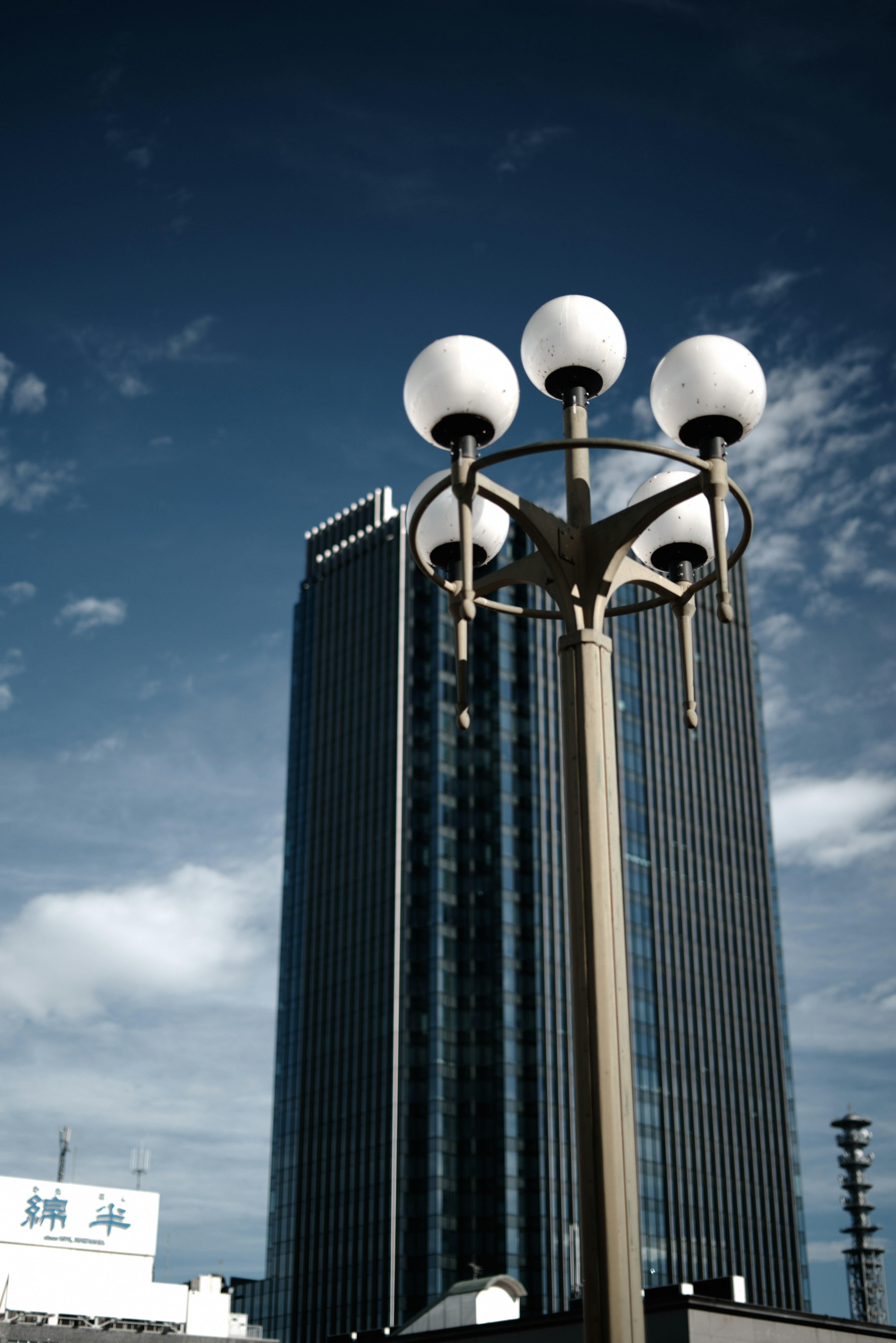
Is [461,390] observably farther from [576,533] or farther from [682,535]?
[682,535]

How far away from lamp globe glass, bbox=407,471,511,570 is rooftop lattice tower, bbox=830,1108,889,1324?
444 feet

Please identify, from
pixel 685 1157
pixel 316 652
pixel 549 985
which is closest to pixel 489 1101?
pixel 549 985

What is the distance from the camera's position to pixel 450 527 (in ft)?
33.4

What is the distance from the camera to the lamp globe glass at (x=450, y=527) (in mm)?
10109

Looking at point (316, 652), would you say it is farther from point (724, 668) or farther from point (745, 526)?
point (745, 526)

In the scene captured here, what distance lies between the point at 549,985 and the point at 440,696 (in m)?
22.8

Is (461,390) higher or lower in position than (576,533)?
higher

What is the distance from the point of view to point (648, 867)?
347 ft

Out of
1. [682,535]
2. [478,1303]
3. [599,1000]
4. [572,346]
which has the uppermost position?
[572,346]

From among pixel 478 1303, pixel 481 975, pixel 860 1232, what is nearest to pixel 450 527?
pixel 478 1303

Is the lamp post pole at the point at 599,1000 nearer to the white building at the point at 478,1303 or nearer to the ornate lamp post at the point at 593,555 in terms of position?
the ornate lamp post at the point at 593,555

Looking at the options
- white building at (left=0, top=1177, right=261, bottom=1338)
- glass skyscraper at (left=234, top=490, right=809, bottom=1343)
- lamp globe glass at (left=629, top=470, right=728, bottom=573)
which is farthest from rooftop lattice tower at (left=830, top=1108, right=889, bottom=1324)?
lamp globe glass at (left=629, top=470, right=728, bottom=573)

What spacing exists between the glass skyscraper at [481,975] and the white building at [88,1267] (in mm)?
35417

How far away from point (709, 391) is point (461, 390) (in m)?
1.65
